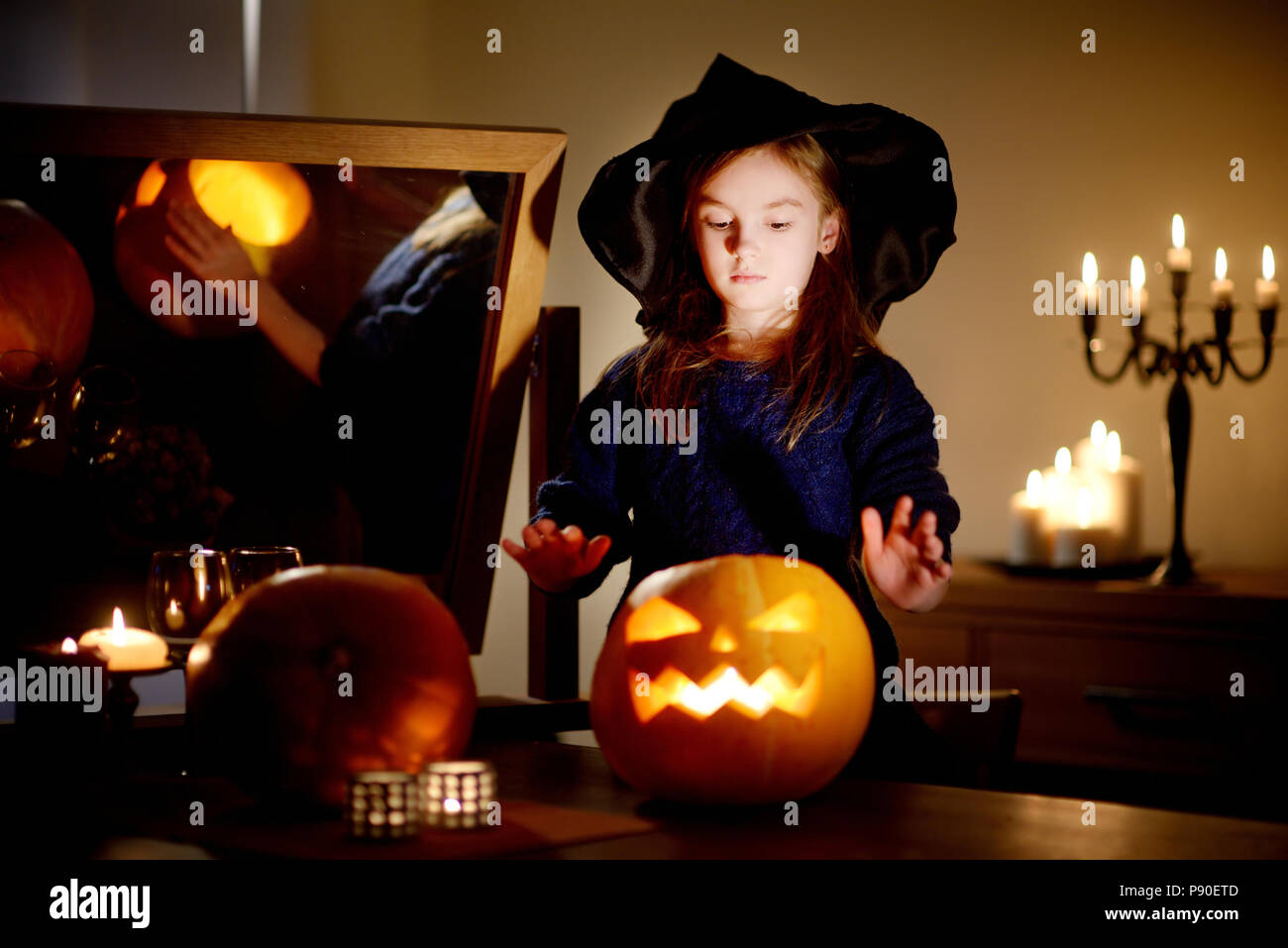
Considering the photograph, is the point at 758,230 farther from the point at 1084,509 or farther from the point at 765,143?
the point at 1084,509

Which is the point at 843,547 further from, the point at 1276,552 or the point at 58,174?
the point at 1276,552

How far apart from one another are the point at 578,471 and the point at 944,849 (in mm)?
559

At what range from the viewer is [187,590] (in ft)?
3.62

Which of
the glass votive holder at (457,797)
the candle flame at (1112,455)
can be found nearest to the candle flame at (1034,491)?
the candle flame at (1112,455)

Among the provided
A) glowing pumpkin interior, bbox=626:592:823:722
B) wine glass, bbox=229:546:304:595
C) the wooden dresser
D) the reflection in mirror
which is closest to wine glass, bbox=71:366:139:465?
the reflection in mirror

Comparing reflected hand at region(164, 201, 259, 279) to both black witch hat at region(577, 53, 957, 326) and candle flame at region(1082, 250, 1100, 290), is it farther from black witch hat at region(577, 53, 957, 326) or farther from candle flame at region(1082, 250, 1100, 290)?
candle flame at region(1082, 250, 1100, 290)

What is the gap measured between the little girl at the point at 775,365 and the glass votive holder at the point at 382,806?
33 centimetres

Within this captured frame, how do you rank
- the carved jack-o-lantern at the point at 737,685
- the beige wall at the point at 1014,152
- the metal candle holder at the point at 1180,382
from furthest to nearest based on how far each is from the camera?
1. the beige wall at the point at 1014,152
2. the metal candle holder at the point at 1180,382
3. the carved jack-o-lantern at the point at 737,685

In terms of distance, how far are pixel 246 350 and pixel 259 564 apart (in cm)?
29

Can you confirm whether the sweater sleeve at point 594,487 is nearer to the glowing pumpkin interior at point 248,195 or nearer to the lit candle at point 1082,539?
the glowing pumpkin interior at point 248,195

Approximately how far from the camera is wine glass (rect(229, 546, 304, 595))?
1100mm

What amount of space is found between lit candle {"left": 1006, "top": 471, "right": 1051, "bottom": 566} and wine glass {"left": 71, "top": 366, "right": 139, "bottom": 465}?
4.03ft

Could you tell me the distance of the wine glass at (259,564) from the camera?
1.10 m
